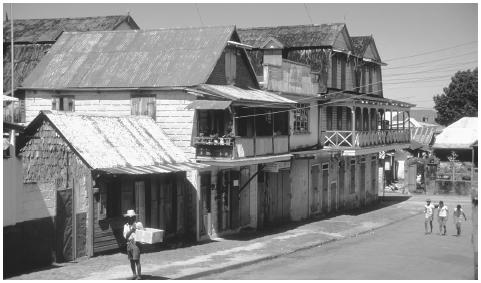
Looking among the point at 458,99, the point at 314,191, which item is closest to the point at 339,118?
the point at 314,191

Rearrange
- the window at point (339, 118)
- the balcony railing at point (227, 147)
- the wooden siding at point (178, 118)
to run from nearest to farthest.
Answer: the balcony railing at point (227, 147), the wooden siding at point (178, 118), the window at point (339, 118)

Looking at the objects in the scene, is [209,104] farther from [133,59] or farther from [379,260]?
[379,260]

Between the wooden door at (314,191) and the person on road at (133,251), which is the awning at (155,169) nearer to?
the person on road at (133,251)

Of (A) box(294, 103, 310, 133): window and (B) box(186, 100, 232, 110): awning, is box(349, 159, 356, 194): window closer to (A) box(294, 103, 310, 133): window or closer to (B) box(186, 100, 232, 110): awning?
(A) box(294, 103, 310, 133): window

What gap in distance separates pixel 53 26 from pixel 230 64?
1287 centimetres

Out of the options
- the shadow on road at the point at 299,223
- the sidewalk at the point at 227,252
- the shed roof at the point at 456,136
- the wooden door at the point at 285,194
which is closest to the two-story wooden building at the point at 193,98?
the shadow on road at the point at 299,223

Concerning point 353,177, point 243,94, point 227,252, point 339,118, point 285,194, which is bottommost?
point 227,252

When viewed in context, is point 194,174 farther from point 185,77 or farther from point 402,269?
point 402,269

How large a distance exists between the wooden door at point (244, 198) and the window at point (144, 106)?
4721 millimetres

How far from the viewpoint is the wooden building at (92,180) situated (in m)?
19.0

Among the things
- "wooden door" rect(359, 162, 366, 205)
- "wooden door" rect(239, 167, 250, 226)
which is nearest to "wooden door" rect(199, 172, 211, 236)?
"wooden door" rect(239, 167, 250, 226)

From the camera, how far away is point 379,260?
842 inches

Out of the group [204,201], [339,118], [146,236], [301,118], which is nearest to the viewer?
[146,236]

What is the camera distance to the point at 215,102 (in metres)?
23.8
